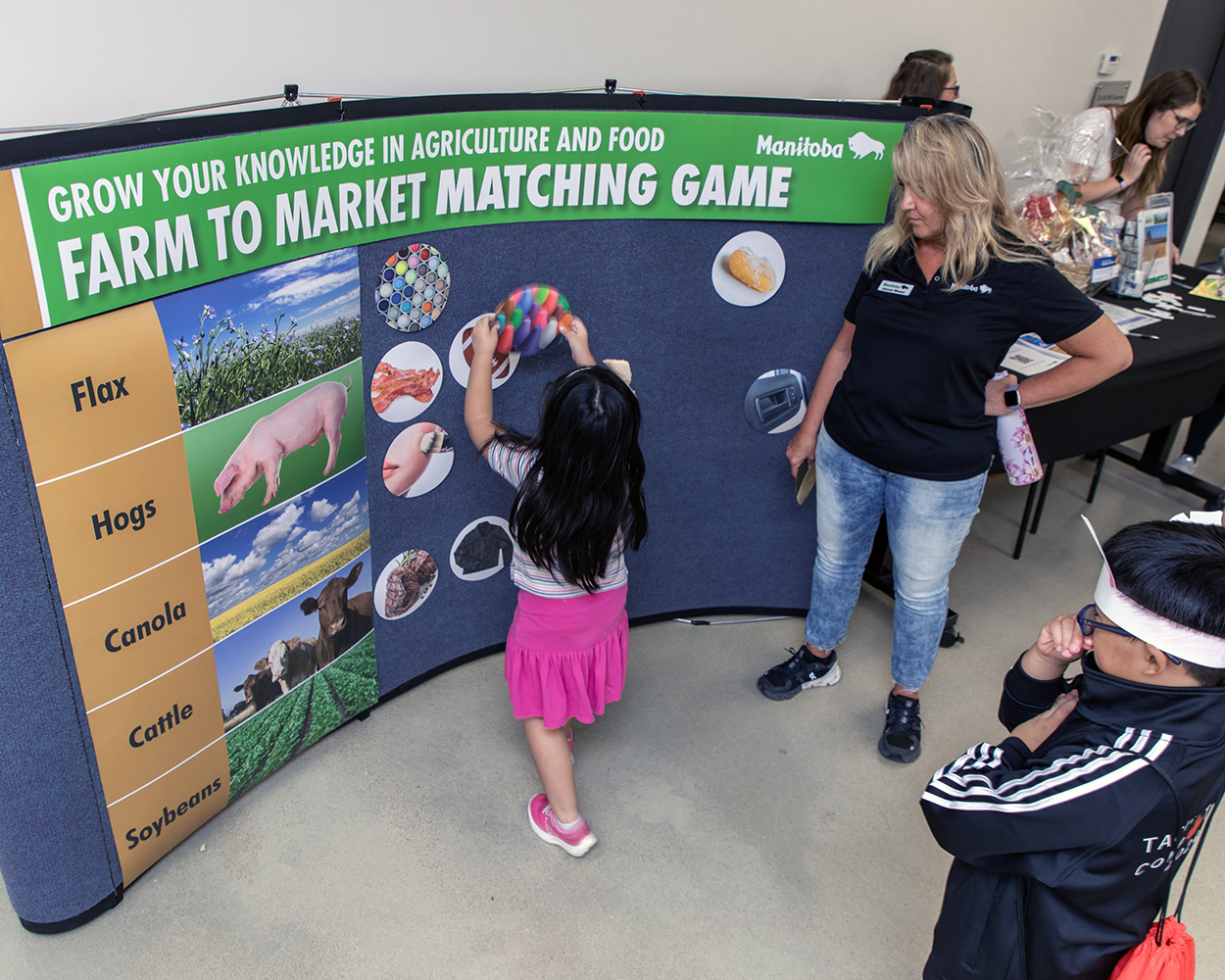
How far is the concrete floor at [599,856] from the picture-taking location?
71.1 inches

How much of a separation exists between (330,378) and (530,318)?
17.4 inches

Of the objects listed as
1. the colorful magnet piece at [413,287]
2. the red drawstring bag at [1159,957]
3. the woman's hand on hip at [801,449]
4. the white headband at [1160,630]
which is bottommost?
the red drawstring bag at [1159,957]

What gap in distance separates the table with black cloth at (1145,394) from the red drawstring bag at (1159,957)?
1.63 m

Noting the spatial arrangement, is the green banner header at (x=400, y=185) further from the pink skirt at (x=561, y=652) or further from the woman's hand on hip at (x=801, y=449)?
the pink skirt at (x=561, y=652)

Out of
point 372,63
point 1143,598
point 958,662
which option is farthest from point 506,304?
point 958,662

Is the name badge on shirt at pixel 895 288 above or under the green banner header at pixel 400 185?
under

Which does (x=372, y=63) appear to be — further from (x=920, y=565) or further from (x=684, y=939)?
(x=684, y=939)

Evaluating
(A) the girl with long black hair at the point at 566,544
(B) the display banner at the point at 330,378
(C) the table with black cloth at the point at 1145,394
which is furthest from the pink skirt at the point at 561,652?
(C) the table with black cloth at the point at 1145,394

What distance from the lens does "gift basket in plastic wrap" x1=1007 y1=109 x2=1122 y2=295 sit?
286 cm

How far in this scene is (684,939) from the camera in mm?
1859

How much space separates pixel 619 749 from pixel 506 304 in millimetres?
1120

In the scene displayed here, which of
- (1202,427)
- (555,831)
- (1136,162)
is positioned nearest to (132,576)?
(555,831)

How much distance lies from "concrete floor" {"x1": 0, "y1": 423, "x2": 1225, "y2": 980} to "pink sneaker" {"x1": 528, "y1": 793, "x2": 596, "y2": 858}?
0.03m

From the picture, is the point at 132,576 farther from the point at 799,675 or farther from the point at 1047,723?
the point at 799,675
